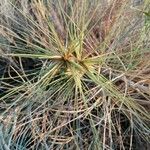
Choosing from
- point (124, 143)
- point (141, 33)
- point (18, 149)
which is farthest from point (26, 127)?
point (141, 33)

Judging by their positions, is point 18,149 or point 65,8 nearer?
point 18,149

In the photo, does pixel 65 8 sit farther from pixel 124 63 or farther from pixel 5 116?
pixel 5 116

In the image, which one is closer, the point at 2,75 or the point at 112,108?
the point at 112,108

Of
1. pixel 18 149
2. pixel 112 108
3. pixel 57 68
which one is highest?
pixel 57 68

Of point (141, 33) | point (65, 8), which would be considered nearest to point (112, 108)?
point (141, 33)

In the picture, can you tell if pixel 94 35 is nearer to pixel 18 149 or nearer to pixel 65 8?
pixel 65 8

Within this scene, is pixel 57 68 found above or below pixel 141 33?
below
